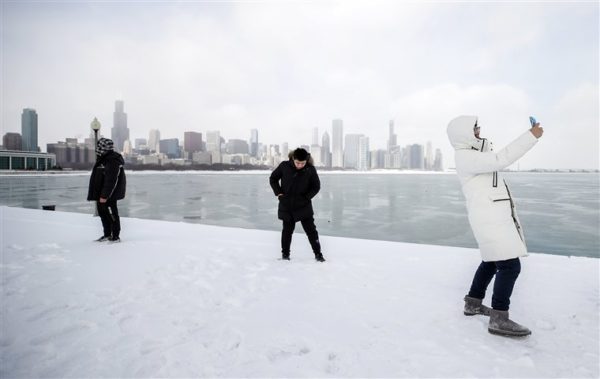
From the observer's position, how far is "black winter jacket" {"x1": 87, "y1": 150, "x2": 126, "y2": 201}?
6266 mm

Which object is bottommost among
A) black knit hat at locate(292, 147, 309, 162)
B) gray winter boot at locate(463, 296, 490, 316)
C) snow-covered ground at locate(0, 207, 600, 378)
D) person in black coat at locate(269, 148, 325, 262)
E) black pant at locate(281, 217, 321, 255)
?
snow-covered ground at locate(0, 207, 600, 378)

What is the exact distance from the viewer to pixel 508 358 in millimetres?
2508

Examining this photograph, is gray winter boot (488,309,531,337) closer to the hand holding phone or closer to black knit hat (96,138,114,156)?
the hand holding phone

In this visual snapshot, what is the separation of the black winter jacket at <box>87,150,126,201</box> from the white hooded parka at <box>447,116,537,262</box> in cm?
569

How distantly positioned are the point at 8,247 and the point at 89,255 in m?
1.57

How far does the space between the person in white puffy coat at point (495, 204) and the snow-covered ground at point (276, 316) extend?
0.34 metres

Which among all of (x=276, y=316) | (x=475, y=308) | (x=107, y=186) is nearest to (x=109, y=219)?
(x=107, y=186)

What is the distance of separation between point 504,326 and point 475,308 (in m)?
0.38

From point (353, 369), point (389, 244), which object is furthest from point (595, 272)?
point (353, 369)

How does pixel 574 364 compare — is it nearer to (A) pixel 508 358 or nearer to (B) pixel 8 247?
(A) pixel 508 358

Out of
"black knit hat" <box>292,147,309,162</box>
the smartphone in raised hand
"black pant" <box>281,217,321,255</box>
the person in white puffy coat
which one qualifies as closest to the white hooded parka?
the person in white puffy coat

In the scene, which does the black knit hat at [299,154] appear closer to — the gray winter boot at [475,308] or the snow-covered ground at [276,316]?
the snow-covered ground at [276,316]

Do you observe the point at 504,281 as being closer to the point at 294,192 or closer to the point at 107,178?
the point at 294,192

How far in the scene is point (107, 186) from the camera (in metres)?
6.25
